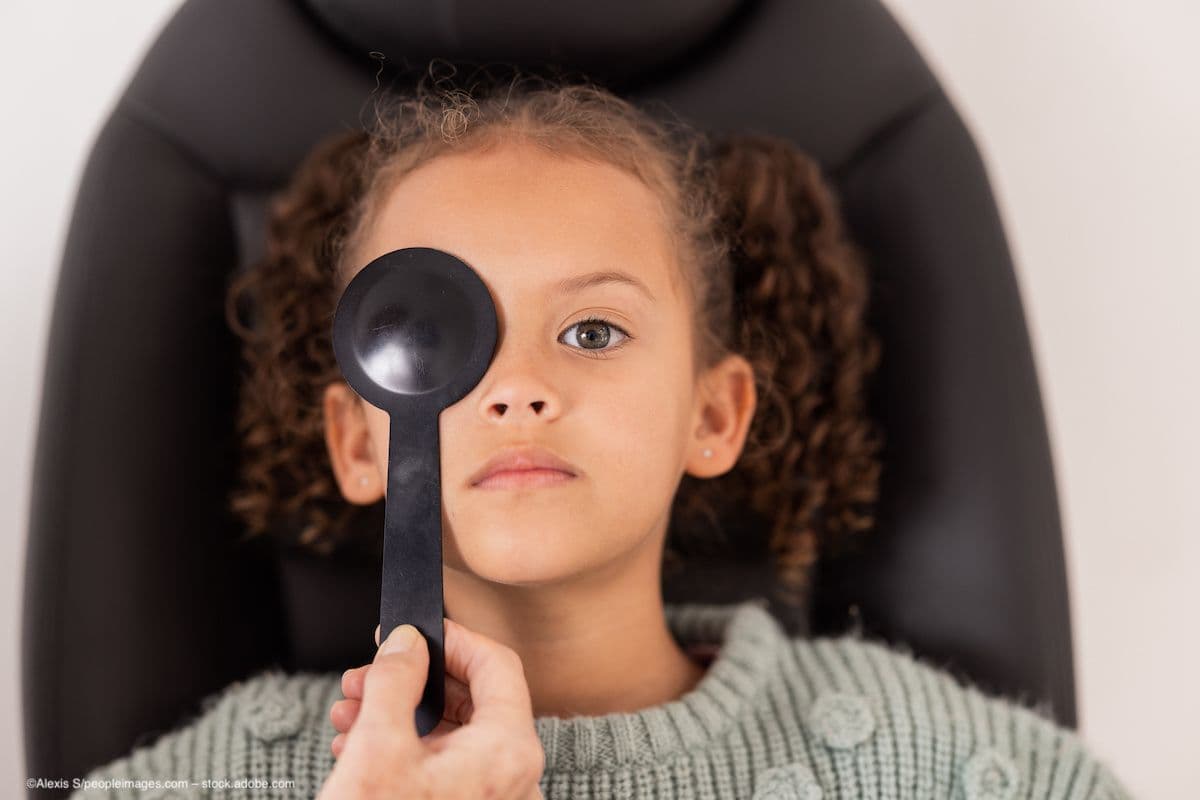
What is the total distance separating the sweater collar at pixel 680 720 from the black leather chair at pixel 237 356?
0.58 ft

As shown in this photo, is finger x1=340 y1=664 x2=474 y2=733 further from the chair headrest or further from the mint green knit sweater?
the chair headrest

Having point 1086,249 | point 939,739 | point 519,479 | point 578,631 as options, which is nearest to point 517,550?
point 519,479

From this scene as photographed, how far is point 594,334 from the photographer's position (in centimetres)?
78

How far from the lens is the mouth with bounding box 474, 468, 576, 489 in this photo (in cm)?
73

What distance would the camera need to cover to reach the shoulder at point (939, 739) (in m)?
0.82

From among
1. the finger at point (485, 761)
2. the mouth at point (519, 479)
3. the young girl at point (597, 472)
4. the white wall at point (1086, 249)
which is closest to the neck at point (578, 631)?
the young girl at point (597, 472)

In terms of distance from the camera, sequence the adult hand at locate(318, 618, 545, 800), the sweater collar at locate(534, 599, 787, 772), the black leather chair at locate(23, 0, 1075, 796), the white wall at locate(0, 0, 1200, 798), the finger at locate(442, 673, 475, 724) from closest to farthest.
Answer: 1. the adult hand at locate(318, 618, 545, 800)
2. the finger at locate(442, 673, 475, 724)
3. the sweater collar at locate(534, 599, 787, 772)
4. the black leather chair at locate(23, 0, 1075, 796)
5. the white wall at locate(0, 0, 1200, 798)

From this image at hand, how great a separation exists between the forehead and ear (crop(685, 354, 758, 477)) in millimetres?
128

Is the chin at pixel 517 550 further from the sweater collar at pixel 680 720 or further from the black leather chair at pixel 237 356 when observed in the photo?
the black leather chair at pixel 237 356

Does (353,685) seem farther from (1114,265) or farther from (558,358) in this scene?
(1114,265)

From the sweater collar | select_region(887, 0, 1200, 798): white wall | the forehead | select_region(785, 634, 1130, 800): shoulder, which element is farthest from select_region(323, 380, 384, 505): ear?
select_region(887, 0, 1200, 798): white wall

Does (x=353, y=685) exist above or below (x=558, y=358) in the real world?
below

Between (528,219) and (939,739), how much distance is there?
0.50 metres

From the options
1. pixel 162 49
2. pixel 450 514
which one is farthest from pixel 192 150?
pixel 450 514
